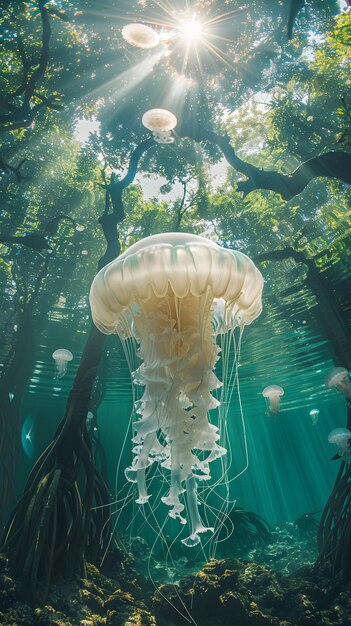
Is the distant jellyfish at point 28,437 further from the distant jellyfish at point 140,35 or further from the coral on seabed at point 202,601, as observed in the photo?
the distant jellyfish at point 140,35

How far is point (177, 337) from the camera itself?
2.59 metres

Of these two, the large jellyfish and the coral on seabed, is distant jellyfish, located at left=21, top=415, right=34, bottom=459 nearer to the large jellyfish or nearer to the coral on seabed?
the coral on seabed

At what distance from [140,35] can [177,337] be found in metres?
7.20

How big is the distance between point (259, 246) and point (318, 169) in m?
4.66

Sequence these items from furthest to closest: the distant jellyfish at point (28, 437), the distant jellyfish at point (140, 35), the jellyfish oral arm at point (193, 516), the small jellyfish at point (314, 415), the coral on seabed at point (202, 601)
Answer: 1. the distant jellyfish at point (28, 437)
2. the small jellyfish at point (314, 415)
3. the distant jellyfish at point (140, 35)
4. the coral on seabed at point (202, 601)
5. the jellyfish oral arm at point (193, 516)

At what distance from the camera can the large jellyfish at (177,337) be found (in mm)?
2363

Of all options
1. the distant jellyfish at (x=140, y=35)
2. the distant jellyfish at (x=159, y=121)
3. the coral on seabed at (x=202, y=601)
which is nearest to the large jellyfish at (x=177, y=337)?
the coral on seabed at (x=202, y=601)

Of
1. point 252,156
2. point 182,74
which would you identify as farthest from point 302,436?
point 182,74

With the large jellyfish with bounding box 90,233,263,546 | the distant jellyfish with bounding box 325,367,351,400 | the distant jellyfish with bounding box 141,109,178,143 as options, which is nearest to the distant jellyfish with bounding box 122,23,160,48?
the distant jellyfish with bounding box 141,109,178,143

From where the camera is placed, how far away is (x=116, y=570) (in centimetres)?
415

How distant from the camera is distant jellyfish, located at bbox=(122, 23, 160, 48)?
6.65 m

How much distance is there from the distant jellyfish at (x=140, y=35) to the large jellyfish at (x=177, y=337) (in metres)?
6.28

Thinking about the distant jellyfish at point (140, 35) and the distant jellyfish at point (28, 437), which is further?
the distant jellyfish at point (28, 437)

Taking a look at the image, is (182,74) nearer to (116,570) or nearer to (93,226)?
(93,226)
